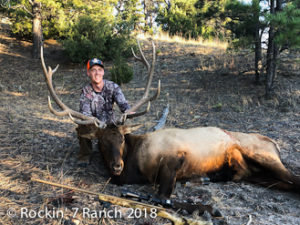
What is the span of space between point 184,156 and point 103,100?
5.43ft

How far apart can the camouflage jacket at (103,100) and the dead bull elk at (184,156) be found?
41 centimetres

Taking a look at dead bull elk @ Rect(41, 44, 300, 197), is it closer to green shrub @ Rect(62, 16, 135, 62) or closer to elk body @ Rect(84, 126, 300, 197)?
elk body @ Rect(84, 126, 300, 197)

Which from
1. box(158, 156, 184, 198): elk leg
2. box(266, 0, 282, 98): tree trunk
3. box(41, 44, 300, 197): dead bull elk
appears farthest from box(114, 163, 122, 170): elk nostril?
box(266, 0, 282, 98): tree trunk

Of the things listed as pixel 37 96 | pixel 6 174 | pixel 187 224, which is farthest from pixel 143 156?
pixel 37 96

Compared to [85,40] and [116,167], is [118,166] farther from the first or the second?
[85,40]

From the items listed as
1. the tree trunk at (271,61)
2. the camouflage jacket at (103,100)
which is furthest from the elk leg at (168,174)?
the tree trunk at (271,61)

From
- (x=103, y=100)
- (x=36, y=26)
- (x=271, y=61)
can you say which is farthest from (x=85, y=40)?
(x=271, y=61)

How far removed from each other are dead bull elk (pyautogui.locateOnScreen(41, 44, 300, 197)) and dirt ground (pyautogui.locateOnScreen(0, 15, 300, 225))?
0.59 feet

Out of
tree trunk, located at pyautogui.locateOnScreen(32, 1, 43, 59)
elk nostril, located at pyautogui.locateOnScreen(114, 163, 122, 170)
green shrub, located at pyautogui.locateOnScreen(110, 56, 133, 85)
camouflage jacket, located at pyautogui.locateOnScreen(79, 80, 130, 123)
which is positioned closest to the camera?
elk nostril, located at pyautogui.locateOnScreen(114, 163, 122, 170)

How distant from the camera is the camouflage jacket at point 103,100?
13.2 feet

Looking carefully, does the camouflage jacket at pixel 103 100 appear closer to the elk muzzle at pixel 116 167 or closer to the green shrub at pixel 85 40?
the elk muzzle at pixel 116 167

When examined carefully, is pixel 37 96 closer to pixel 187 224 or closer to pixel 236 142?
pixel 236 142

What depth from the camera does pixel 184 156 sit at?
3344mm

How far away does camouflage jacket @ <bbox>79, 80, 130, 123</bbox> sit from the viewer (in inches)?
158
